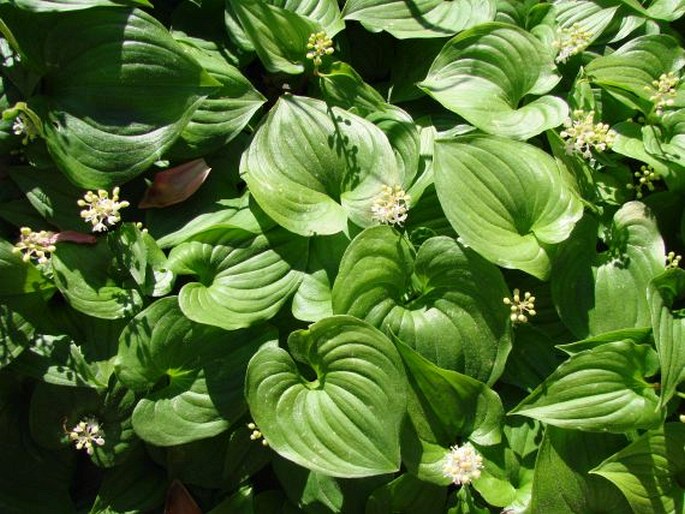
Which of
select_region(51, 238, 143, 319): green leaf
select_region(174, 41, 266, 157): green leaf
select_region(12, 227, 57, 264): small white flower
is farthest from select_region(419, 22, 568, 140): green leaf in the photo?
select_region(12, 227, 57, 264): small white flower

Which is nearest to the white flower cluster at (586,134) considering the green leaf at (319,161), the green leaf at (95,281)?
the green leaf at (319,161)

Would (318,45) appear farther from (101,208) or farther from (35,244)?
(35,244)

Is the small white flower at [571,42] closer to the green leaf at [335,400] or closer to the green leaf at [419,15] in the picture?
the green leaf at [419,15]

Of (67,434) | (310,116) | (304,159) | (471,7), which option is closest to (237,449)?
(67,434)

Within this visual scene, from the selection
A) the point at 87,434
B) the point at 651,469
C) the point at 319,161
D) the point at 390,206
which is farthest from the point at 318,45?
the point at 651,469

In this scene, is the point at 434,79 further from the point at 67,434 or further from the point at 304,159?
the point at 67,434

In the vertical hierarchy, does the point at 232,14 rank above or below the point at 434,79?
above

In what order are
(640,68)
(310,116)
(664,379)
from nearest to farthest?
(664,379), (310,116), (640,68)
